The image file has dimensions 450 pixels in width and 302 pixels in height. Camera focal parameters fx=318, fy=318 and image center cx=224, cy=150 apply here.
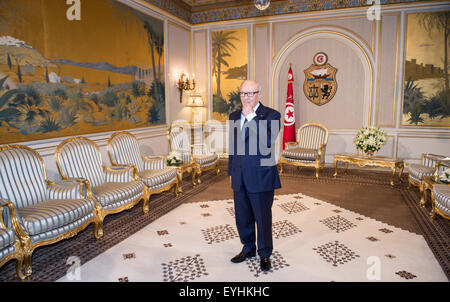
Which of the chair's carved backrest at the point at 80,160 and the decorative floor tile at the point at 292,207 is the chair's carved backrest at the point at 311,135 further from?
the chair's carved backrest at the point at 80,160

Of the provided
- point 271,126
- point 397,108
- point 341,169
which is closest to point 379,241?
point 271,126

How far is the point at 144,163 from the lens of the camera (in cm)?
585

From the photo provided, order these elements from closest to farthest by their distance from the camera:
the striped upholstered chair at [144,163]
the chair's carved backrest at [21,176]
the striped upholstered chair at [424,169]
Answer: the chair's carved backrest at [21,176]
the striped upholstered chair at [144,163]
the striped upholstered chair at [424,169]

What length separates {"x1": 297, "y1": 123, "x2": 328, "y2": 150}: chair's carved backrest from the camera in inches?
305

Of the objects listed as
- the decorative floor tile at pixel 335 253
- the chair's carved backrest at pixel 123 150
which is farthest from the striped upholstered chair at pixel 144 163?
the decorative floor tile at pixel 335 253

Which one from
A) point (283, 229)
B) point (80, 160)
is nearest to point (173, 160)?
point (80, 160)

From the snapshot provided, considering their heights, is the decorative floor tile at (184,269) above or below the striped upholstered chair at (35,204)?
below

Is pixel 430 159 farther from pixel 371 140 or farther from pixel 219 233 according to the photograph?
pixel 219 233

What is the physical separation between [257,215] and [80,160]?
290cm

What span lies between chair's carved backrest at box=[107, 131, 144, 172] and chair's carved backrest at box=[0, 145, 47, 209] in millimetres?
1288

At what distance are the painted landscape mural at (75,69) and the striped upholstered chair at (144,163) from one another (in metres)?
0.57

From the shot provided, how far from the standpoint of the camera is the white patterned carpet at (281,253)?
3135 mm

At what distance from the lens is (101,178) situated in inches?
192
